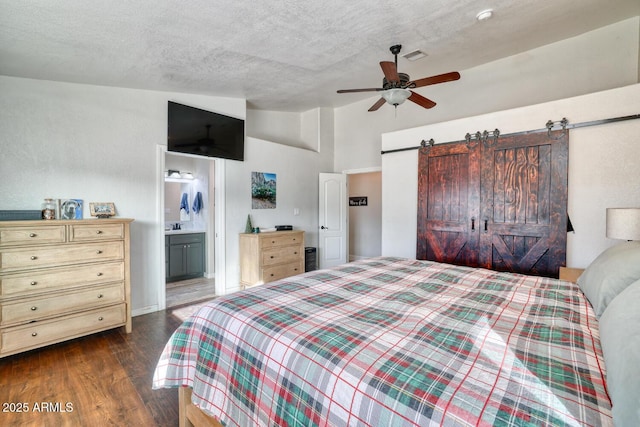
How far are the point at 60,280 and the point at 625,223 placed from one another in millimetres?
4696

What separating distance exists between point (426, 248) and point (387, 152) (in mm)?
1493

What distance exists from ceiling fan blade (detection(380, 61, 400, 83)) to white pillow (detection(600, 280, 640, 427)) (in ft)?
7.01

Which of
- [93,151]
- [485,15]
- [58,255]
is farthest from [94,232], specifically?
[485,15]

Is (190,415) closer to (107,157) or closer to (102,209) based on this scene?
(102,209)

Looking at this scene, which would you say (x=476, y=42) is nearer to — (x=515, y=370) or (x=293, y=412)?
(x=515, y=370)

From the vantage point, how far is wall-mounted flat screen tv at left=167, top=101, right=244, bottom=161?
373 centimetres

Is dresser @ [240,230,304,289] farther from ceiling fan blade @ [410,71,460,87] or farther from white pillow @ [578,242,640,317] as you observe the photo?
white pillow @ [578,242,640,317]

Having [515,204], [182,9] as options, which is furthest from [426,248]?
[182,9]

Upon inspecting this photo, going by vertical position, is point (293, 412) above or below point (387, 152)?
below

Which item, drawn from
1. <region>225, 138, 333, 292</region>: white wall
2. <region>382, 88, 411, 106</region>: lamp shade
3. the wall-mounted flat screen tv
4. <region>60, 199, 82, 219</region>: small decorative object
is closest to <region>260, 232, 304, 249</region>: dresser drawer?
<region>225, 138, 333, 292</region>: white wall

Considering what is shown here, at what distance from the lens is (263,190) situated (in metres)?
4.78

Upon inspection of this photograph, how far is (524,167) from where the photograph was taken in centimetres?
321

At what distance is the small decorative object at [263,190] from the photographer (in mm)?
4656

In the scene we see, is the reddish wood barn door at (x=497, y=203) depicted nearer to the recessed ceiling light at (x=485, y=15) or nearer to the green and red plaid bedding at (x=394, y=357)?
the recessed ceiling light at (x=485, y=15)
